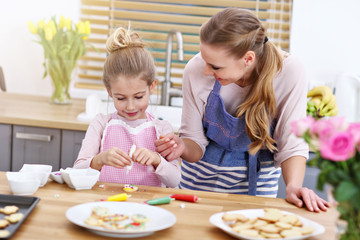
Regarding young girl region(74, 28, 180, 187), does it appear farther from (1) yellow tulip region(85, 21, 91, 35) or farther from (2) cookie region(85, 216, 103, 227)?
(1) yellow tulip region(85, 21, 91, 35)

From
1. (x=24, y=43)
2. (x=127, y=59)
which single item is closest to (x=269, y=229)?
(x=127, y=59)

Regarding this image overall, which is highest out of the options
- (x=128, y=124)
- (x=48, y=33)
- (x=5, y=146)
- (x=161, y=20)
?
(x=161, y=20)

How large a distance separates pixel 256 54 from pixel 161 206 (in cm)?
68

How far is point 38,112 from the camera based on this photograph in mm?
2670

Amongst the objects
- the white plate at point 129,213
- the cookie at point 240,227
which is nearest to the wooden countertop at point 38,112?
the white plate at point 129,213

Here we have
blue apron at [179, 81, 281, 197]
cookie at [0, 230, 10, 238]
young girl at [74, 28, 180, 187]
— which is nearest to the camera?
cookie at [0, 230, 10, 238]

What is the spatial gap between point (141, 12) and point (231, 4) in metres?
0.60

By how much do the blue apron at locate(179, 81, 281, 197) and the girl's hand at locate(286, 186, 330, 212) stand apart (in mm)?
400

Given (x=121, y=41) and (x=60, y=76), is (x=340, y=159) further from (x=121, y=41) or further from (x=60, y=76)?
(x=60, y=76)

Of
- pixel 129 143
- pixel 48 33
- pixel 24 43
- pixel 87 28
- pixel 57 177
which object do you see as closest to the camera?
pixel 57 177

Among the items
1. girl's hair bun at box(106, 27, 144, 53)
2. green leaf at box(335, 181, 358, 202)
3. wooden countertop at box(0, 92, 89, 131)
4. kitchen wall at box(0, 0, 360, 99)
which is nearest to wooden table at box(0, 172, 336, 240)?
green leaf at box(335, 181, 358, 202)

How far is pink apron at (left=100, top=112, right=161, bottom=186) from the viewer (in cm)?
172

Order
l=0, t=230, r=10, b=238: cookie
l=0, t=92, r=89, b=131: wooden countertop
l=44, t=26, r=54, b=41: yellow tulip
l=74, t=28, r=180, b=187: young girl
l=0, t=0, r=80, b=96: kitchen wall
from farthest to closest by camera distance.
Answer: l=0, t=0, r=80, b=96: kitchen wall
l=44, t=26, r=54, b=41: yellow tulip
l=0, t=92, r=89, b=131: wooden countertop
l=74, t=28, r=180, b=187: young girl
l=0, t=230, r=10, b=238: cookie

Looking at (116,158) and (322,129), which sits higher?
(322,129)
